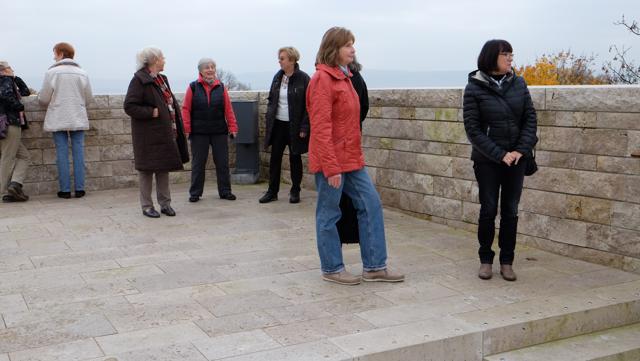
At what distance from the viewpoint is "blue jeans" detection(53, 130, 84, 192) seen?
31.3 ft

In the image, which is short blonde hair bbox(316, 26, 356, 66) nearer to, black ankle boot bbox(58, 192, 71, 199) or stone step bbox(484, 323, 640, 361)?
stone step bbox(484, 323, 640, 361)

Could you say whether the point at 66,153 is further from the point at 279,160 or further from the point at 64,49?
the point at 279,160

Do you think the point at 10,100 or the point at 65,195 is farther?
the point at 65,195

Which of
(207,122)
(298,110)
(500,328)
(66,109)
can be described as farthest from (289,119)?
(500,328)

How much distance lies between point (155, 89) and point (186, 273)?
9.06 feet

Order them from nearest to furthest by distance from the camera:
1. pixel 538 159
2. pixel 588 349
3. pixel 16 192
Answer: pixel 588 349, pixel 538 159, pixel 16 192

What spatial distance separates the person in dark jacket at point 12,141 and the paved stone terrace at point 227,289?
54.7 inches

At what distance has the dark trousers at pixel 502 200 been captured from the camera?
5539 mm

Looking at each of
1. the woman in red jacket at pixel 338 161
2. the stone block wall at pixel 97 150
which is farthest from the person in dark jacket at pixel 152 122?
the woman in red jacket at pixel 338 161

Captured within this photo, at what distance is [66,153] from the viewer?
31.5 feet

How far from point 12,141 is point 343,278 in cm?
556

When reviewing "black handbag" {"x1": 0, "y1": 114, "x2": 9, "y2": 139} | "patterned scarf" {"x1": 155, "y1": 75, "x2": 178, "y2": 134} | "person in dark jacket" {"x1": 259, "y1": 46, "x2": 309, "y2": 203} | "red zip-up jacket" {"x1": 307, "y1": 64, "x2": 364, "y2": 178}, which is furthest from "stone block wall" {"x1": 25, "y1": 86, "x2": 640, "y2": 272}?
"patterned scarf" {"x1": 155, "y1": 75, "x2": 178, "y2": 134}

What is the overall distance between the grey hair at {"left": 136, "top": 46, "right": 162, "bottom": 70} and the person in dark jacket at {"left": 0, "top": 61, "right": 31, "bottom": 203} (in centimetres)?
213

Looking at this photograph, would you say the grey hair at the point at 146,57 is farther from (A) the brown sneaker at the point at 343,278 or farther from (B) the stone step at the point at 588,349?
(B) the stone step at the point at 588,349
